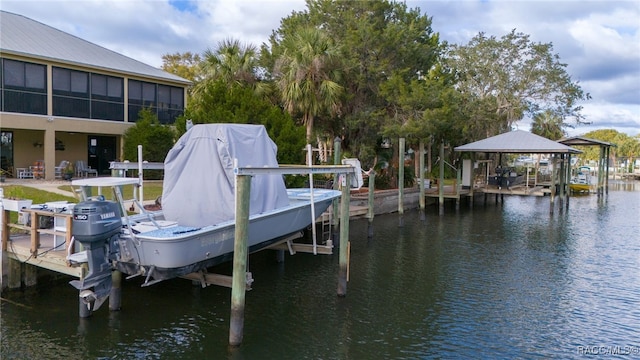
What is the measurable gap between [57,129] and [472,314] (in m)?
19.3

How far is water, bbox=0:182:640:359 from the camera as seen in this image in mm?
7730

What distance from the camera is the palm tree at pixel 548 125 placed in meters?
40.9

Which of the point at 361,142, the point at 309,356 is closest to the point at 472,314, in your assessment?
the point at 309,356

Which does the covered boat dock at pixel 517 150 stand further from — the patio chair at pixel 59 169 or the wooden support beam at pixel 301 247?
the patio chair at pixel 59 169

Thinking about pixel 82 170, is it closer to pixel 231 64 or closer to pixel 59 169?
pixel 59 169

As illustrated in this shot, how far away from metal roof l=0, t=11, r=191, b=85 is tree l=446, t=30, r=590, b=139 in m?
22.3

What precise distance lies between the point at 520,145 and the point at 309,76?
1082 centimetres

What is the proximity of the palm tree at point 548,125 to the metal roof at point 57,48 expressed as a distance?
29.4 meters

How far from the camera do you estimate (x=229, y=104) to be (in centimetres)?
1802

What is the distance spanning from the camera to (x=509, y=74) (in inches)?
1510

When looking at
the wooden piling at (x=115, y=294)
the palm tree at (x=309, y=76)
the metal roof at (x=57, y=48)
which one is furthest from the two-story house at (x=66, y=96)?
the wooden piling at (x=115, y=294)

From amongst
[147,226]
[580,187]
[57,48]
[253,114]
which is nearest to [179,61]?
[57,48]

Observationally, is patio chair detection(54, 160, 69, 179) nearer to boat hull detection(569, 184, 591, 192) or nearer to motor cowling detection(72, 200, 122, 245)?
motor cowling detection(72, 200, 122, 245)

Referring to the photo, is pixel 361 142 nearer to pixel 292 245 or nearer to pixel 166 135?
pixel 166 135
